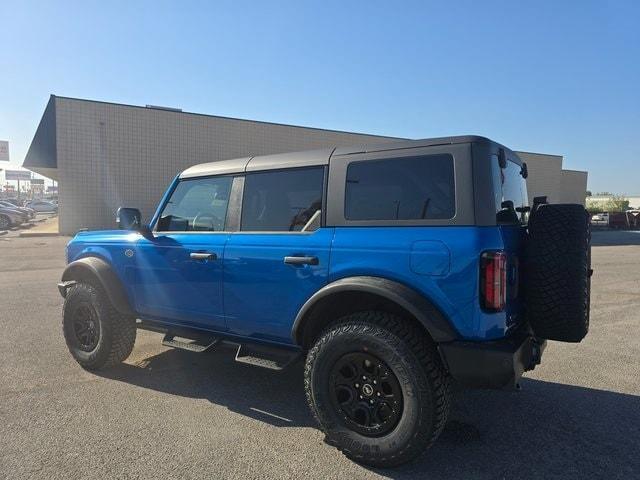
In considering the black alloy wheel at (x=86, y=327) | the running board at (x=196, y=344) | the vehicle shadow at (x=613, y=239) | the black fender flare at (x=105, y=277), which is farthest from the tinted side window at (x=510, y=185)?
the vehicle shadow at (x=613, y=239)

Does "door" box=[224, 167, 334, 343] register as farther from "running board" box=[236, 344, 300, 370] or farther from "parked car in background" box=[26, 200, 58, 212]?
"parked car in background" box=[26, 200, 58, 212]

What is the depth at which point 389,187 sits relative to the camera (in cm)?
319

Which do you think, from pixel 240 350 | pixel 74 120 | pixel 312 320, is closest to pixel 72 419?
pixel 240 350

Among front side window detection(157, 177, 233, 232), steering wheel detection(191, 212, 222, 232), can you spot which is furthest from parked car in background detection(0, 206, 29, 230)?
steering wheel detection(191, 212, 222, 232)

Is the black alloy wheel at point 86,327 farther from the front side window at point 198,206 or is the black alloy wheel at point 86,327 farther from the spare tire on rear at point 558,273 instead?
the spare tire on rear at point 558,273

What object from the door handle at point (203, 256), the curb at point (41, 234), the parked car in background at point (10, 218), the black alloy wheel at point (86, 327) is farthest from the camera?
the parked car in background at point (10, 218)

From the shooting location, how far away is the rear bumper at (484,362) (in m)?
2.71

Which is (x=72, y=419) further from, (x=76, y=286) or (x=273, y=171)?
(x=273, y=171)

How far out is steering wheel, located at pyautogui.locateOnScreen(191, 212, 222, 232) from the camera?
4.05m

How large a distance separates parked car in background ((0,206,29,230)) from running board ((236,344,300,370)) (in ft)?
92.0

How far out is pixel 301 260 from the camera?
10.8 feet

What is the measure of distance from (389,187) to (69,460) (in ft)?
8.70

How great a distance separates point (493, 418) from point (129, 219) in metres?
3.54

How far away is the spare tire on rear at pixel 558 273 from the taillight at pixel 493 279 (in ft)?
1.34
